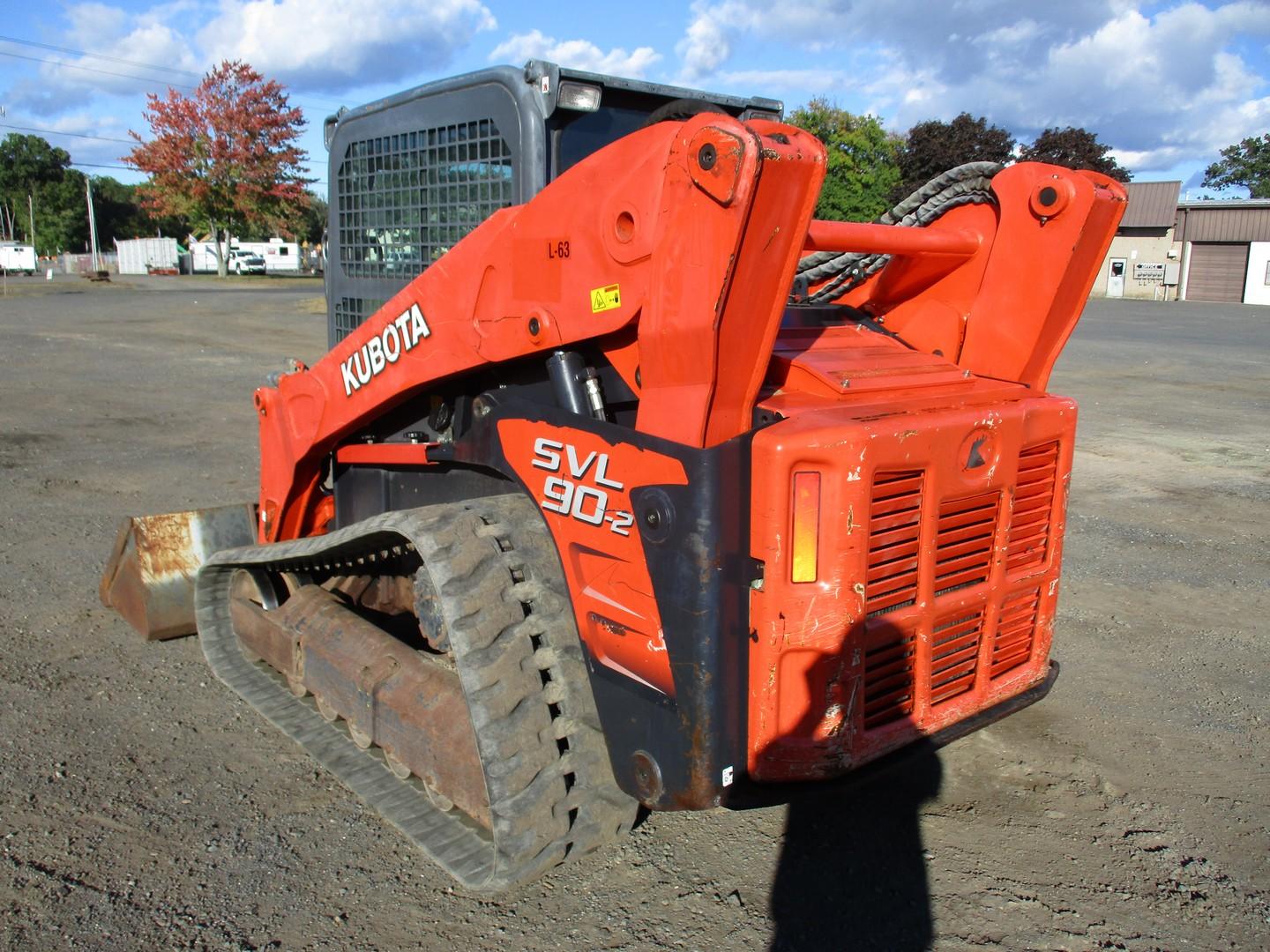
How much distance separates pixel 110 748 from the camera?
3.63 m

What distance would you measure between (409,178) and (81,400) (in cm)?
921

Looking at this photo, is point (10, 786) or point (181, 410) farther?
point (181, 410)

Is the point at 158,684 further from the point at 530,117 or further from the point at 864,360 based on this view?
the point at 864,360

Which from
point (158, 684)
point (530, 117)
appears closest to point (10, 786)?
point (158, 684)

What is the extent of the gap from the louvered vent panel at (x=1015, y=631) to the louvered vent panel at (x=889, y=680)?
1.34 feet

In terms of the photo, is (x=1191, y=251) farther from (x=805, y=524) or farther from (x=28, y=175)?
(x=28, y=175)

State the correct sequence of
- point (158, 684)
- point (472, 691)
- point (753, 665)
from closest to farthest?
point (753, 665) < point (472, 691) < point (158, 684)

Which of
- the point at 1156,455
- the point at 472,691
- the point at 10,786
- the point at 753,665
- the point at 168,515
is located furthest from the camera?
the point at 1156,455

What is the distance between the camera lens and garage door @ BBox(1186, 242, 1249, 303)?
43562 millimetres

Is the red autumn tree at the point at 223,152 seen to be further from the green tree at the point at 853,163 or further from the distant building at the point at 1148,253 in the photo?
the distant building at the point at 1148,253

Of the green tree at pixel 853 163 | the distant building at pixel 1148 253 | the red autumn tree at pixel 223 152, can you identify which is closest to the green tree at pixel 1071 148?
the distant building at pixel 1148 253

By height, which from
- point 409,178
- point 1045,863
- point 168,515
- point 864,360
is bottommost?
point 1045,863

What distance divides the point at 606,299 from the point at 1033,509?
145cm

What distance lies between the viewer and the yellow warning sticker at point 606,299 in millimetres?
2432
